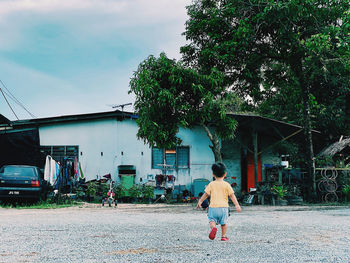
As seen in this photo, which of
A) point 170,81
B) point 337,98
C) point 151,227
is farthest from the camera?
point 337,98

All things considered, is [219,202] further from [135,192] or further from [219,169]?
[135,192]

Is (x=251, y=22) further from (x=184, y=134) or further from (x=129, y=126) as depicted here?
(x=129, y=126)

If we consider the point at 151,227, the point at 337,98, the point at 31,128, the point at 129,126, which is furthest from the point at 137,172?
the point at 337,98

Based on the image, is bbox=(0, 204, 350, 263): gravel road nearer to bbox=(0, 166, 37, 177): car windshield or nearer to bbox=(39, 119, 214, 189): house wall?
bbox=(0, 166, 37, 177): car windshield

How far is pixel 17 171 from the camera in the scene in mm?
13562

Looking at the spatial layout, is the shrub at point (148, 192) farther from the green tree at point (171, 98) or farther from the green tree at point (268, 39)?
the green tree at point (268, 39)

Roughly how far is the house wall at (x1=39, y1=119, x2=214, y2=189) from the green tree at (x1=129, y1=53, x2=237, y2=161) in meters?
3.48

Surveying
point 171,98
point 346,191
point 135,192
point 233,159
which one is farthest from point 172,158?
point 346,191

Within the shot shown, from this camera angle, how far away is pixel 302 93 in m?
16.8

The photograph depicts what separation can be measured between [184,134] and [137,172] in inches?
115

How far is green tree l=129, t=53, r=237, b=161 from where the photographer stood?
13.9 metres

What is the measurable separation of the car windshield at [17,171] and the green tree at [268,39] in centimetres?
774

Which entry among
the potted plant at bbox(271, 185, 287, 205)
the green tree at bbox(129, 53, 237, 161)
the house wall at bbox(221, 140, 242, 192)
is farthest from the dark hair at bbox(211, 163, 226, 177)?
the house wall at bbox(221, 140, 242, 192)

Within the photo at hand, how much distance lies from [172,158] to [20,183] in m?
7.37
